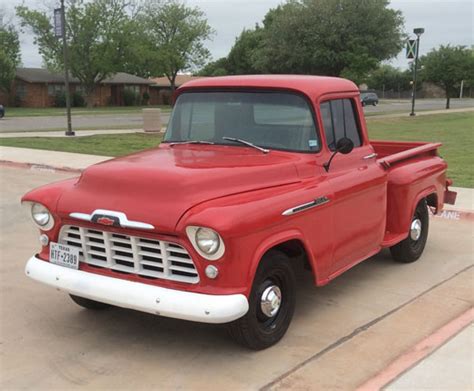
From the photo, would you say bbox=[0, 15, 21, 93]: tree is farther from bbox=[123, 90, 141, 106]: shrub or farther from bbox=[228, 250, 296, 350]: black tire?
bbox=[228, 250, 296, 350]: black tire

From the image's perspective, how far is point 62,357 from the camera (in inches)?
149

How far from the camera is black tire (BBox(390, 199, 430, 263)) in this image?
227 inches

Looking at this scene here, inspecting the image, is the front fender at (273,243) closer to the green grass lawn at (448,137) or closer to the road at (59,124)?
the green grass lawn at (448,137)

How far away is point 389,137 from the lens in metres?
19.9

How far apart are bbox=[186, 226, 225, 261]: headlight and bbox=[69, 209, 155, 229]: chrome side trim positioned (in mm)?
272

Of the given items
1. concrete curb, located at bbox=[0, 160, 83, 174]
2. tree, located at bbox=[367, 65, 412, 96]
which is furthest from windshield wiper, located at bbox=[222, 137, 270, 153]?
tree, located at bbox=[367, 65, 412, 96]

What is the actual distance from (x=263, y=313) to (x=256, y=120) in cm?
156

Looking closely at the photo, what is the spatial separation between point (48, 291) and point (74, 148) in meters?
11.0

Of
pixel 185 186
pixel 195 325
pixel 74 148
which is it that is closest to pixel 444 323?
pixel 195 325

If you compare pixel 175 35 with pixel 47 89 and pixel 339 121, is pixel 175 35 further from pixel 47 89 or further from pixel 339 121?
pixel 339 121

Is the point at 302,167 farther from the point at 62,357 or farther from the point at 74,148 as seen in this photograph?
the point at 74,148

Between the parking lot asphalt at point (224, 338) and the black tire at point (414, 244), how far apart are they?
161 millimetres

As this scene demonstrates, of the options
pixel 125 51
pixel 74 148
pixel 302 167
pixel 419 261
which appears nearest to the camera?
pixel 302 167

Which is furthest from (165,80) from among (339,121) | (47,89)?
(339,121)
